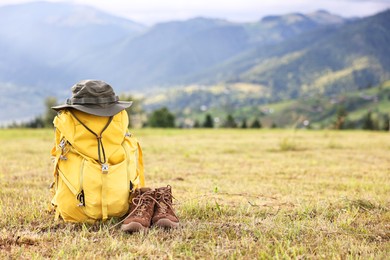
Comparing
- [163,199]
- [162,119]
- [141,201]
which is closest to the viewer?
[141,201]

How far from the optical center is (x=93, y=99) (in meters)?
5.30

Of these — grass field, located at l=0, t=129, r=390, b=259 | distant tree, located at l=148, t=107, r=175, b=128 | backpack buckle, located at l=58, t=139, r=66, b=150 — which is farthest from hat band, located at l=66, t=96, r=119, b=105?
distant tree, located at l=148, t=107, r=175, b=128

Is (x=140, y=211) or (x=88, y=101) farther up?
(x=88, y=101)

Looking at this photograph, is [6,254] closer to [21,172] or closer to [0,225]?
[0,225]

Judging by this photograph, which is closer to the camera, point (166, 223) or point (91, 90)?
point (166, 223)

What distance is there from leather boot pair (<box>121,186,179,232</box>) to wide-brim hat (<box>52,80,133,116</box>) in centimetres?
104

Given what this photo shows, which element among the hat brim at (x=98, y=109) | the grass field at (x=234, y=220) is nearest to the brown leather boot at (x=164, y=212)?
the grass field at (x=234, y=220)

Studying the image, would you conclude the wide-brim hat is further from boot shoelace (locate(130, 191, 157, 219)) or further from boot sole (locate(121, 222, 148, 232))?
boot sole (locate(121, 222, 148, 232))

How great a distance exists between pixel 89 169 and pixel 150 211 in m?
0.83

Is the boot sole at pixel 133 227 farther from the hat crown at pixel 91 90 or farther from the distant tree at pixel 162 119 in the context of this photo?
the distant tree at pixel 162 119

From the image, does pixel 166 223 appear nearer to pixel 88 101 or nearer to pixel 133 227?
pixel 133 227

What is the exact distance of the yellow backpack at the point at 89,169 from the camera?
518 cm

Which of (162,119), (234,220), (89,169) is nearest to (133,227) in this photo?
(89,169)

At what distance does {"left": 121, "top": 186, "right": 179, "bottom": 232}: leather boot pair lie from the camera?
4.91 metres
